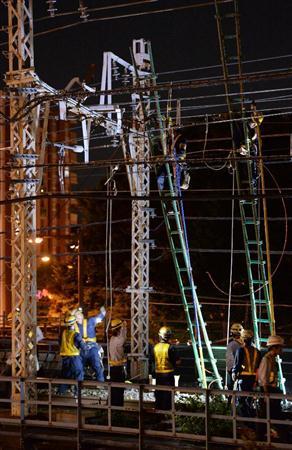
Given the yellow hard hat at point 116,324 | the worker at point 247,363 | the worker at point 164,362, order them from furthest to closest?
the yellow hard hat at point 116,324
the worker at point 164,362
the worker at point 247,363

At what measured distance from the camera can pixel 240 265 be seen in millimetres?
32938

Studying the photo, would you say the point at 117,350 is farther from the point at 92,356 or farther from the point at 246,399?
the point at 246,399

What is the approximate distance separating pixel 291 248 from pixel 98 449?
2055 centimetres

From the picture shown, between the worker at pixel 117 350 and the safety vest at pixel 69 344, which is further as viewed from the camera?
the safety vest at pixel 69 344

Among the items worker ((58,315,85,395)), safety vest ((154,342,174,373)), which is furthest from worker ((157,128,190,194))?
safety vest ((154,342,174,373))

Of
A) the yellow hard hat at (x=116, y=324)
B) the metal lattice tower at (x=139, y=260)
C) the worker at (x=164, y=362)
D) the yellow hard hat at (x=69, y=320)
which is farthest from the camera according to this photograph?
the metal lattice tower at (x=139, y=260)

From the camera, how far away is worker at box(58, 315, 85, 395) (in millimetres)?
17016

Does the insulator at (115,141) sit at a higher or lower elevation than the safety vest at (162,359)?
higher

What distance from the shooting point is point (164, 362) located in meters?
14.9

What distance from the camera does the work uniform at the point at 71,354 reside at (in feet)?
55.9

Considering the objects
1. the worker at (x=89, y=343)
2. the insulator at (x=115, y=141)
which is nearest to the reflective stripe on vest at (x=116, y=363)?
the worker at (x=89, y=343)

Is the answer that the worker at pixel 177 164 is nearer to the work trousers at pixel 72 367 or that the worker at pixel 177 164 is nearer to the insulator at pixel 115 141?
the insulator at pixel 115 141

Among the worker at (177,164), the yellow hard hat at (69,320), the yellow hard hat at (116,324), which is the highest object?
the worker at (177,164)

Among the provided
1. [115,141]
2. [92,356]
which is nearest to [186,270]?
[92,356]
